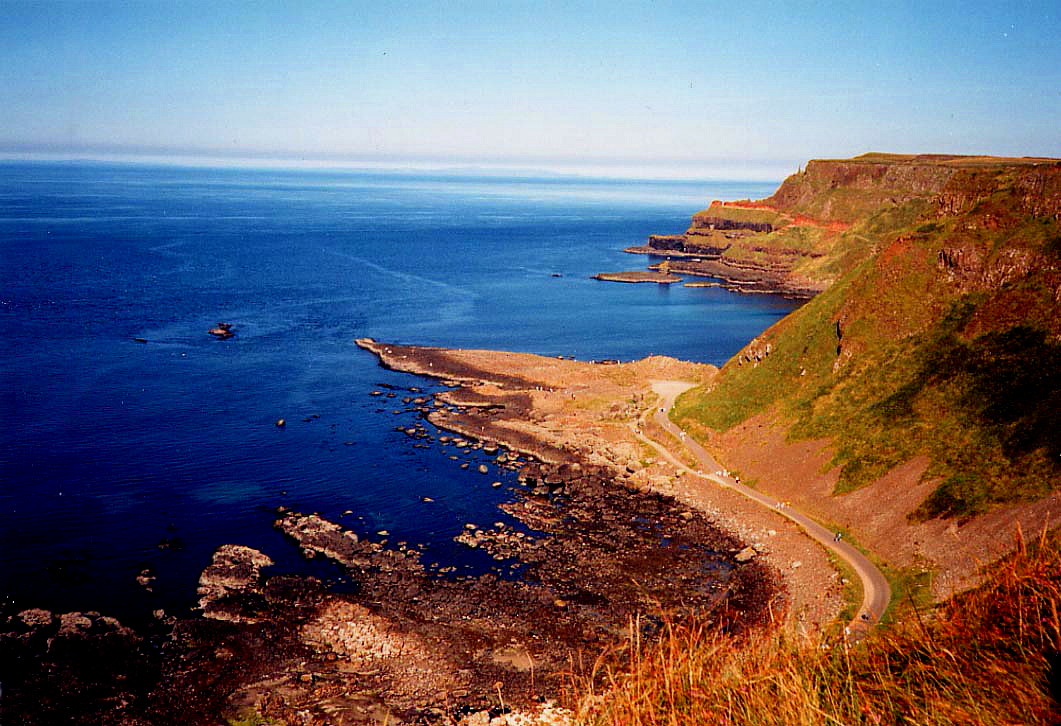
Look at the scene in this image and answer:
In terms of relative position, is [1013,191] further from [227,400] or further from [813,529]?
[227,400]

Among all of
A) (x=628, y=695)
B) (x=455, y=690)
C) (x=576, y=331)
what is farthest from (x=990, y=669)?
(x=576, y=331)

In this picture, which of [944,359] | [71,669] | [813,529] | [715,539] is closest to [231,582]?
[71,669]

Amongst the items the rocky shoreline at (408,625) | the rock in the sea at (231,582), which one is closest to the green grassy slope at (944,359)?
the rocky shoreline at (408,625)

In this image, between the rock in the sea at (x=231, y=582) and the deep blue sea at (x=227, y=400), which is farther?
the deep blue sea at (x=227, y=400)

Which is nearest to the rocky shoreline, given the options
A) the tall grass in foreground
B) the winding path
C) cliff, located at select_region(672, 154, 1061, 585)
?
the winding path

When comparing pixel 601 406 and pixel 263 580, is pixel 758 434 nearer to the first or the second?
pixel 601 406

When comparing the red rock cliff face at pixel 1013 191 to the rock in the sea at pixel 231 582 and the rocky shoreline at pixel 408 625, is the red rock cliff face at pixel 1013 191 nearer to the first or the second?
the rocky shoreline at pixel 408 625

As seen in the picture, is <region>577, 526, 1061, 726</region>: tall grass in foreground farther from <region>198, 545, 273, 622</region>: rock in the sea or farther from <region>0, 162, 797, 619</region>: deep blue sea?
<region>0, 162, 797, 619</region>: deep blue sea
